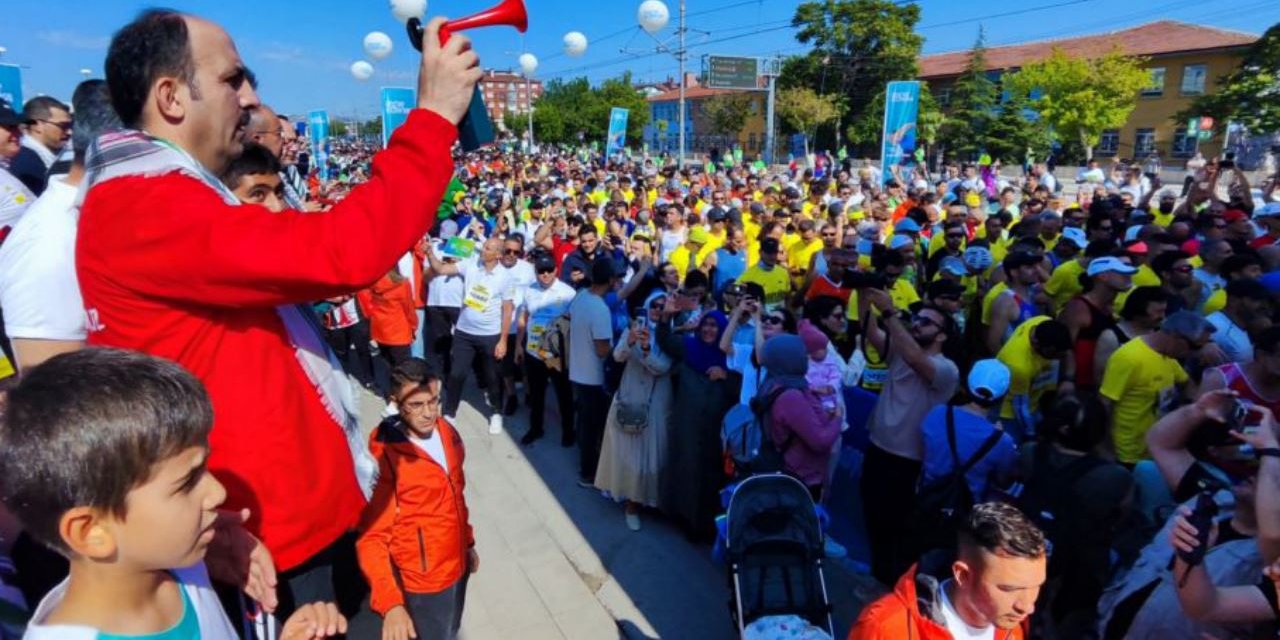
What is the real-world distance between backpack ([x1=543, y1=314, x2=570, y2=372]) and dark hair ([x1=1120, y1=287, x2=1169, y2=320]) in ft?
13.6

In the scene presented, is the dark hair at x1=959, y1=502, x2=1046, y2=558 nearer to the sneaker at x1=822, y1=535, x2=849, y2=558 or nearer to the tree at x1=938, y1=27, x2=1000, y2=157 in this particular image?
the sneaker at x1=822, y1=535, x2=849, y2=558

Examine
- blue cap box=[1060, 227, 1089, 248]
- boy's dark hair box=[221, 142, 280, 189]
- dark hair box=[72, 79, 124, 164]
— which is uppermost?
dark hair box=[72, 79, 124, 164]

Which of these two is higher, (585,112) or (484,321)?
(585,112)

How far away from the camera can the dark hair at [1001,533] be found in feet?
6.76

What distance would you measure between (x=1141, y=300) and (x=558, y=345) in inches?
169

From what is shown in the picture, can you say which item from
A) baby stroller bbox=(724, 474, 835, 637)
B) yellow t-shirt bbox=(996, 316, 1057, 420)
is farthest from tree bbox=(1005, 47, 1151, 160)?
baby stroller bbox=(724, 474, 835, 637)

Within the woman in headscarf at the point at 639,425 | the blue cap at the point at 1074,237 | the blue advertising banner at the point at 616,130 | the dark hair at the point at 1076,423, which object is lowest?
the woman in headscarf at the point at 639,425

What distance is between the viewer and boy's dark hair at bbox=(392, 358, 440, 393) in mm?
2812

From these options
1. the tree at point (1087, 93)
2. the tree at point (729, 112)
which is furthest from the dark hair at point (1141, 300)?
the tree at point (729, 112)

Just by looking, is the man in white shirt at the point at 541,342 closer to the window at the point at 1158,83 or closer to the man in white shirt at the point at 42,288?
the man in white shirt at the point at 42,288

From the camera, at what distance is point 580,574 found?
14.2 ft

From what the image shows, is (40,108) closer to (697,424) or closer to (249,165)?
(249,165)

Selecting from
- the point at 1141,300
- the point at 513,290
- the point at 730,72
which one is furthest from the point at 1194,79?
the point at 513,290

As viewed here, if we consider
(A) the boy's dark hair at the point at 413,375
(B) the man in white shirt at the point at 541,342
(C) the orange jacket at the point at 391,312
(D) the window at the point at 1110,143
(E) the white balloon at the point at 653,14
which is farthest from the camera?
(D) the window at the point at 1110,143
